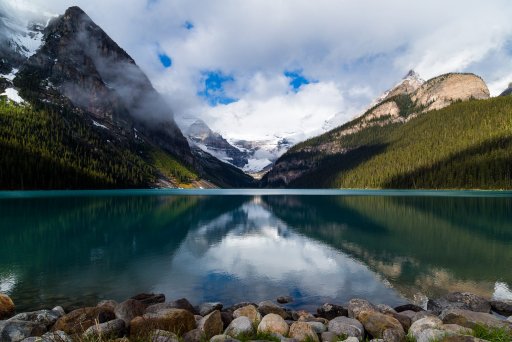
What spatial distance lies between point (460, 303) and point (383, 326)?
7.76 metres

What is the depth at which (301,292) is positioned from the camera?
2222 cm

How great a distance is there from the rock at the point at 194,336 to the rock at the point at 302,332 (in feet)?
10.9

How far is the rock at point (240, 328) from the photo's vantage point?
1342cm

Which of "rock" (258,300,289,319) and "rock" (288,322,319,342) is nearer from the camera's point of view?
"rock" (288,322,319,342)

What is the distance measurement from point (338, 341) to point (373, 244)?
27051 millimetres

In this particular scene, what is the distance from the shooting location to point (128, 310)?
50.1ft

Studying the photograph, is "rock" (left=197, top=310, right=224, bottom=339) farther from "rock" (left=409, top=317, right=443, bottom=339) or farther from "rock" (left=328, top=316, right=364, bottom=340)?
"rock" (left=409, top=317, right=443, bottom=339)

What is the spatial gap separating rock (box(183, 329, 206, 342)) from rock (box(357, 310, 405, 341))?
6682mm

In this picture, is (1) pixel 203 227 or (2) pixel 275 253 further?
(1) pixel 203 227

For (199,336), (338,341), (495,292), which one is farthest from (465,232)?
(199,336)

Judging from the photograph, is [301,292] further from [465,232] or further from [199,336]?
[465,232]

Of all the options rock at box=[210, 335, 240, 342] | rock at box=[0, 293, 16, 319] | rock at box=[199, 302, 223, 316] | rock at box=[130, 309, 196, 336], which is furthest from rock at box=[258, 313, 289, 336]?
rock at box=[0, 293, 16, 319]

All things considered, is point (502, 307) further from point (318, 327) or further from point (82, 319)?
point (82, 319)

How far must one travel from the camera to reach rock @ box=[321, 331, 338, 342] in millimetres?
13150
